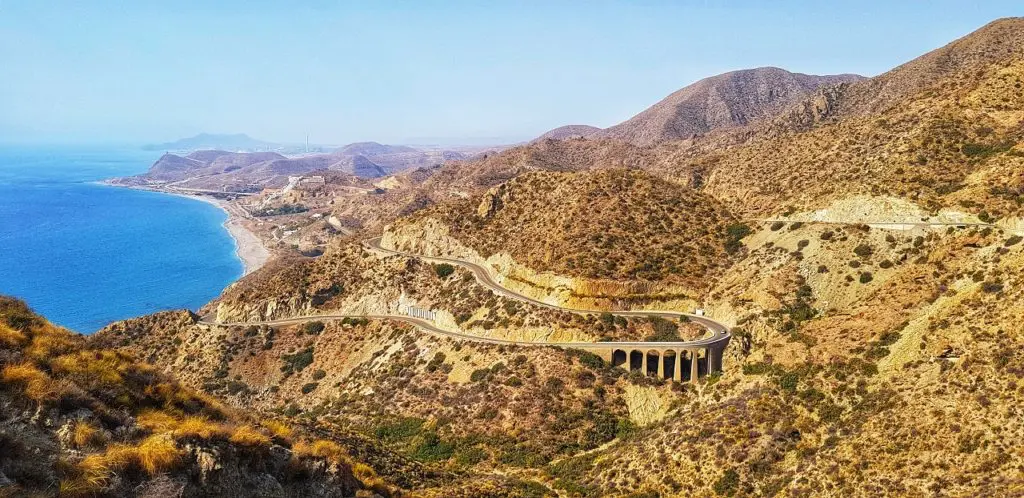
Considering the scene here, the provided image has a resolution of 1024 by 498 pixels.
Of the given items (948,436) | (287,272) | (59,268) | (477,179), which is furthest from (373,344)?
(59,268)

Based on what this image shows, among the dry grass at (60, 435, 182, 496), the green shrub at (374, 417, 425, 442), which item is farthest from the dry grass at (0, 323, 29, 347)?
the green shrub at (374, 417, 425, 442)

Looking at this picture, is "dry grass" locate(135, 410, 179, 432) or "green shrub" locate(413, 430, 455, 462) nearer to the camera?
"dry grass" locate(135, 410, 179, 432)

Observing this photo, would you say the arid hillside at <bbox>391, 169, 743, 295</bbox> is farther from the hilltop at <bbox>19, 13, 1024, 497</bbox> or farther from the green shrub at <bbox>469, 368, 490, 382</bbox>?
the green shrub at <bbox>469, 368, 490, 382</bbox>

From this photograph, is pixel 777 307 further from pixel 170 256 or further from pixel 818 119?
pixel 170 256

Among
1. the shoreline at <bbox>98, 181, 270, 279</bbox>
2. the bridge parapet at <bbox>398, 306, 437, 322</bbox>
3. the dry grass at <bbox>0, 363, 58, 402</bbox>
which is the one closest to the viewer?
the dry grass at <bbox>0, 363, 58, 402</bbox>

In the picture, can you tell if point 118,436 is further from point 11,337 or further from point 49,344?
point 11,337

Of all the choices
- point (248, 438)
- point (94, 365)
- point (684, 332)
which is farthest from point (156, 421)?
point (684, 332)

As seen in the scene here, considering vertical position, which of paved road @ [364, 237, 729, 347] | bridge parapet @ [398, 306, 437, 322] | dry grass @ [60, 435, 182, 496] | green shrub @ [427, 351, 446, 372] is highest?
dry grass @ [60, 435, 182, 496]
